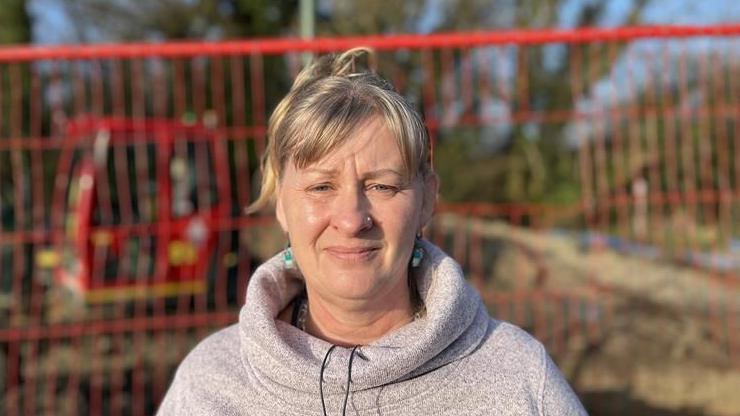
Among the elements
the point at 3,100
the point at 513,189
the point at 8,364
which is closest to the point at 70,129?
the point at 3,100

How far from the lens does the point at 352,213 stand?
1504 millimetres

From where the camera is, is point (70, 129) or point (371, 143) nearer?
point (371, 143)

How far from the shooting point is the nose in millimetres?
1498

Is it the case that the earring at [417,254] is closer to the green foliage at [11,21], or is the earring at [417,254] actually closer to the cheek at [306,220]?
the cheek at [306,220]

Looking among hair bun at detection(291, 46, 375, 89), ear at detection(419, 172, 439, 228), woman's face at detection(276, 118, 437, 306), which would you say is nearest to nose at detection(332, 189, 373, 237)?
woman's face at detection(276, 118, 437, 306)

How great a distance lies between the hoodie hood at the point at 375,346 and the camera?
4.94 ft

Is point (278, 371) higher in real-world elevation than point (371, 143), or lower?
lower

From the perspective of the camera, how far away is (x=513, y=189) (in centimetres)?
1457

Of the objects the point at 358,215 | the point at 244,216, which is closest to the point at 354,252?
the point at 358,215

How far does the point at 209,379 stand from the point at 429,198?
60 cm

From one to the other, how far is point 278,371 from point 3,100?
7.75 metres

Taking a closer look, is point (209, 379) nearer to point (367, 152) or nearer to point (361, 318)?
point (361, 318)

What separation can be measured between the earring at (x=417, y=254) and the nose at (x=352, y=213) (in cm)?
22

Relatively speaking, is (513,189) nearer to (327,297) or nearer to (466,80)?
(466,80)
